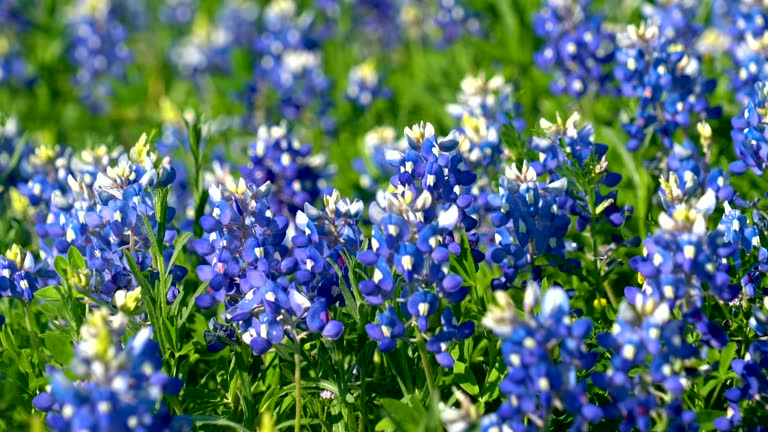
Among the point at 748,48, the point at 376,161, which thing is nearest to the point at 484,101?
the point at 376,161

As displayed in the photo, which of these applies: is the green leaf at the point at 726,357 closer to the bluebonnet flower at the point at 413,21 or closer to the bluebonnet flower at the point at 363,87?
the bluebonnet flower at the point at 363,87

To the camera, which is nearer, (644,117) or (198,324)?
(198,324)

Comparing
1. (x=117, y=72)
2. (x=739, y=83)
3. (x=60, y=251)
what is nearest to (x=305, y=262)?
(x=60, y=251)

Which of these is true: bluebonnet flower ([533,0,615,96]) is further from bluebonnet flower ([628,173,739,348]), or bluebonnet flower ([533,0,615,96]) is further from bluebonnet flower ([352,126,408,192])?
bluebonnet flower ([628,173,739,348])

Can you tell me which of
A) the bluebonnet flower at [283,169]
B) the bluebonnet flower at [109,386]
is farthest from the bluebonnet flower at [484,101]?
the bluebonnet flower at [109,386]

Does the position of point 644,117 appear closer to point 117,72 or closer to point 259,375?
point 259,375

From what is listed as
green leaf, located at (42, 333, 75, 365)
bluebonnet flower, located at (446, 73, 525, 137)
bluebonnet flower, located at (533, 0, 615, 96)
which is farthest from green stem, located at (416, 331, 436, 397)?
bluebonnet flower, located at (533, 0, 615, 96)

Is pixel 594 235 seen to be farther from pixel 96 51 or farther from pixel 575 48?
pixel 96 51
